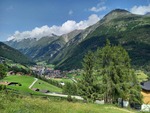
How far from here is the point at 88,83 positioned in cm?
6475

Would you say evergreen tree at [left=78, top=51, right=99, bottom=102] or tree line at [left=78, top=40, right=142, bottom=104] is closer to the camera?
tree line at [left=78, top=40, right=142, bottom=104]

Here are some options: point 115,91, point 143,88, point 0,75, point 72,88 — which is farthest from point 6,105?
point 72,88

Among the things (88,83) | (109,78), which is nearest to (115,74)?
(109,78)

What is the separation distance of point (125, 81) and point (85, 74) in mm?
10838

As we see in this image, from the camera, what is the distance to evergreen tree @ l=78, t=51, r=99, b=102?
63.8m

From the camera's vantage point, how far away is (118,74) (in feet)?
194

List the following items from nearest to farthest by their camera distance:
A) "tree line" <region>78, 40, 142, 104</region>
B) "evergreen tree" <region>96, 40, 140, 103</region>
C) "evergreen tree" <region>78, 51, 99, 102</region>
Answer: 1. "evergreen tree" <region>96, 40, 140, 103</region>
2. "tree line" <region>78, 40, 142, 104</region>
3. "evergreen tree" <region>78, 51, 99, 102</region>

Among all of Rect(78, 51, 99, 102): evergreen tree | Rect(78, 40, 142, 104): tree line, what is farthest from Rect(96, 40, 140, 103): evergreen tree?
Rect(78, 51, 99, 102): evergreen tree

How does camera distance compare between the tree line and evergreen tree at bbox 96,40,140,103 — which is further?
the tree line

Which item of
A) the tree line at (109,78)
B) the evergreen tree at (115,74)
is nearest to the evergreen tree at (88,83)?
the tree line at (109,78)

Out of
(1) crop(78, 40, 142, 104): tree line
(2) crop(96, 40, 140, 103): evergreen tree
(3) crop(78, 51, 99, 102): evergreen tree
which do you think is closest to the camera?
(2) crop(96, 40, 140, 103): evergreen tree

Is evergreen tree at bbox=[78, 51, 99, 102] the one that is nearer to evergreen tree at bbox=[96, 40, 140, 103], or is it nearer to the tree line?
the tree line

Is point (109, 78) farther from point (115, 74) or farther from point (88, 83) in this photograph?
point (88, 83)

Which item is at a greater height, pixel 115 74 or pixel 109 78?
pixel 115 74
